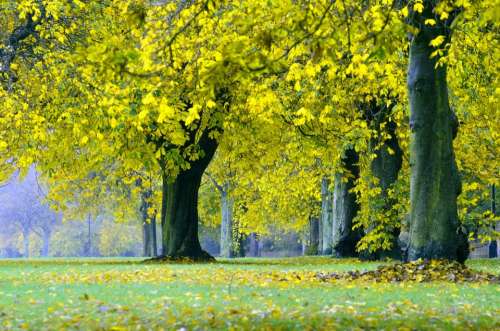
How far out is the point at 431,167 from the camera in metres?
16.7

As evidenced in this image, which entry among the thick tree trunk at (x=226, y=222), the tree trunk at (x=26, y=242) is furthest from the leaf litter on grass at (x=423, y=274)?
the tree trunk at (x=26, y=242)

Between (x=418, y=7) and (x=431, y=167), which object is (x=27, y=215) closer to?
(x=431, y=167)

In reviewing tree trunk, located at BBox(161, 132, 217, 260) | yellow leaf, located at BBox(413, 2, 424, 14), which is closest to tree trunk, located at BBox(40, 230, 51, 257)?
tree trunk, located at BBox(161, 132, 217, 260)

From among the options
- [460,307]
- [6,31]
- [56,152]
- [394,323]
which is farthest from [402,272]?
[6,31]

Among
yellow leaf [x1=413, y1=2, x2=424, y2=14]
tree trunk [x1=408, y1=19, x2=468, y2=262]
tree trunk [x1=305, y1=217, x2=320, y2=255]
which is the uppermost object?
yellow leaf [x1=413, y1=2, x2=424, y2=14]

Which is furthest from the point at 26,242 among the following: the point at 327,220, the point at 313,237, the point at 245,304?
the point at 245,304

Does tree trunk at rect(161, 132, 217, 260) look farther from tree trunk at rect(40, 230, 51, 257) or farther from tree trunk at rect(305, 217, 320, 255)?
tree trunk at rect(40, 230, 51, 257)

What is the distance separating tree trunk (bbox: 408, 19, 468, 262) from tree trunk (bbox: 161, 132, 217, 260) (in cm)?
1058

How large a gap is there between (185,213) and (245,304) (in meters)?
16.3

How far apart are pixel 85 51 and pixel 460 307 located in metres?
5.77

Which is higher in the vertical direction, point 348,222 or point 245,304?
point 348,222

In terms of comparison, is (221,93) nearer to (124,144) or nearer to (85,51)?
(124,144)

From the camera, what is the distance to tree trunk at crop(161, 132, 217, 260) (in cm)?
2631

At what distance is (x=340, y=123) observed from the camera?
27.0 m
